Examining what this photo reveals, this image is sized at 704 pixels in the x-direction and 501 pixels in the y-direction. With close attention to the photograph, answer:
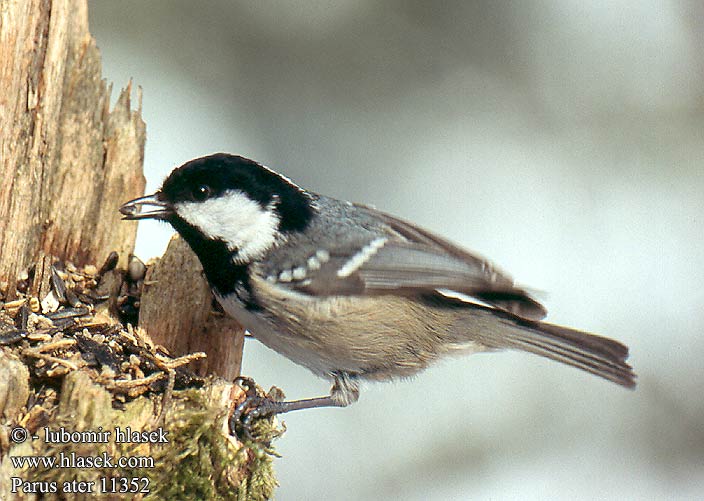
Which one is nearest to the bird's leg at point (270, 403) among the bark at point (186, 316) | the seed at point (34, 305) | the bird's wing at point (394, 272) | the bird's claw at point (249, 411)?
the bird's claw at point (249, 411)

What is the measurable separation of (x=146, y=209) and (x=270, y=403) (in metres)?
0.62

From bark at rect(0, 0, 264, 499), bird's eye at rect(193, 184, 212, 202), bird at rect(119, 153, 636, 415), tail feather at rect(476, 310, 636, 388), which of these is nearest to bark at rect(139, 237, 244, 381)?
bark at rect(0, 0, 264, 499)

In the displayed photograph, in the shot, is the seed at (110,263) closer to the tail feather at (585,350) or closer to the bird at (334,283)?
the bird at (334,283)

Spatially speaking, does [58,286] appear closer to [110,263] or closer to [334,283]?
[110,263]

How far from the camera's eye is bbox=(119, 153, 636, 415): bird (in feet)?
6.72

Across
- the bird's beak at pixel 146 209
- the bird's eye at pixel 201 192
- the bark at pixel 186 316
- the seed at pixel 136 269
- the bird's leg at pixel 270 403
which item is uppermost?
the bird's eye at pixel 201 192

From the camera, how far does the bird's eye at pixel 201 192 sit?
2059 millimetres

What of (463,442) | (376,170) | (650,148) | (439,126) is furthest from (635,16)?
(463,442)

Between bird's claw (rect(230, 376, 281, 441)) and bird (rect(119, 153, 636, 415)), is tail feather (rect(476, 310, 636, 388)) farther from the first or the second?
bird's claw (rect(230, 376, 281, 441))

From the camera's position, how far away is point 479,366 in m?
3.44

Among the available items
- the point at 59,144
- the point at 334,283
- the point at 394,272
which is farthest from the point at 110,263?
→ the point at 394,272

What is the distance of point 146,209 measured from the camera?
2078mm

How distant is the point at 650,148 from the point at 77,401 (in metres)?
3.04

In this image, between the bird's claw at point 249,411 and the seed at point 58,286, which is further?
the seed at point 58,286
